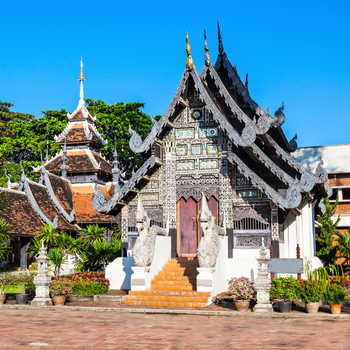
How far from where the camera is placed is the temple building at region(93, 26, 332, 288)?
15602 millimetres

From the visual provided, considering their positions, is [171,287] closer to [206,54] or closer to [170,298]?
[170,298]

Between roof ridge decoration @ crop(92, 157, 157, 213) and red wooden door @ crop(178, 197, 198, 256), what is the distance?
5.75 ft

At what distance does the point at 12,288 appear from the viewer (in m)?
20.6

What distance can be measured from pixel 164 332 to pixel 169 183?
7891 millimetres

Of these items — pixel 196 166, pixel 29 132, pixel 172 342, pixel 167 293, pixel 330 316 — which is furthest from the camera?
pixel 29 132

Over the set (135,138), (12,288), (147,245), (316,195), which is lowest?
(12,288)

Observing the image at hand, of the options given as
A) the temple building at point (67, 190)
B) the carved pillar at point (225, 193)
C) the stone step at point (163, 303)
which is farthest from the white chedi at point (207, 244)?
the temple building at point (67, 190)

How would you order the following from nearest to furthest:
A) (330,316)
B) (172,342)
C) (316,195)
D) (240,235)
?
(172,342) → (330,316) → (240,235) → (316,195)

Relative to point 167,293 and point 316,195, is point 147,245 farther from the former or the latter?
point 316,195

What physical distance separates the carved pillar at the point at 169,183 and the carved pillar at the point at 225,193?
1.65 metres

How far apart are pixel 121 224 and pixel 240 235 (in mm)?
4243

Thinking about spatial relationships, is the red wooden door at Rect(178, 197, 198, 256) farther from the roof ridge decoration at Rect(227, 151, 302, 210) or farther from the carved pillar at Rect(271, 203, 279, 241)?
the carved pillar at Rect(271, 203, 279, 241)

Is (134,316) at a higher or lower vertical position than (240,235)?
lower

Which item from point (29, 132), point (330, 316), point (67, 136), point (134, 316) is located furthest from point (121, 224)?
point (29, 132)
